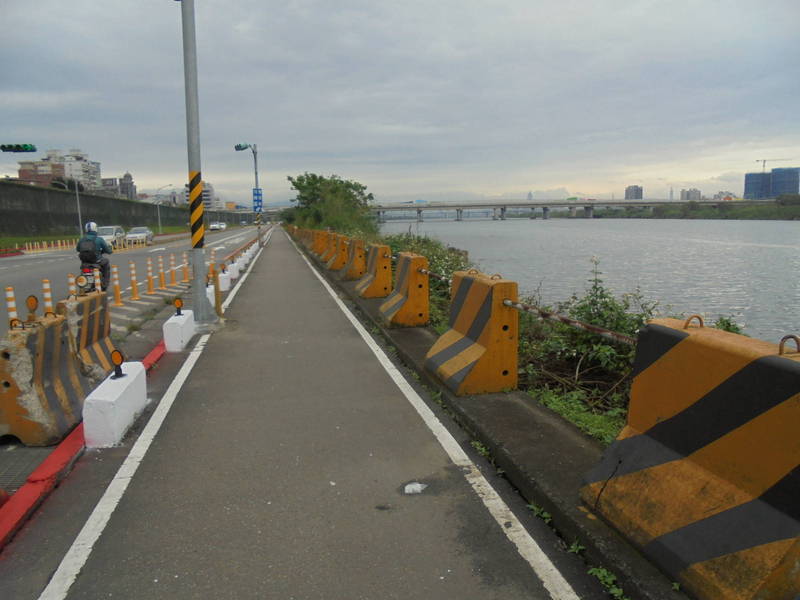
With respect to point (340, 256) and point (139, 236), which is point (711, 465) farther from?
point (139, 236)

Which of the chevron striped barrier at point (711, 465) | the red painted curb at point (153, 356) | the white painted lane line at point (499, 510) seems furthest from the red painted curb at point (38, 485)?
the chevron striped barrier at point (711, 465)

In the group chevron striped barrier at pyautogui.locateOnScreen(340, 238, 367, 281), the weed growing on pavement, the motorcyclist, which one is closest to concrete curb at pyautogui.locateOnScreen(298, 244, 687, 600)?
the weed growing on pavement

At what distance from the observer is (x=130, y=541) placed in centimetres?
349

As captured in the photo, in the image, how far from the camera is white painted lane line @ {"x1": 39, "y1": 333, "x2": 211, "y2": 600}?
10.1ft

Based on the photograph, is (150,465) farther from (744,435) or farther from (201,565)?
(744,435)

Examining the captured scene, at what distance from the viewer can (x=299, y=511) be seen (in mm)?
3795

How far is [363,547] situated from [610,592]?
1376 millimetres

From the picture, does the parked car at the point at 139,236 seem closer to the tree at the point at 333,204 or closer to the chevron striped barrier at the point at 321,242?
the tree at the point at 333,204

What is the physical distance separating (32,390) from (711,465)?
5.21m

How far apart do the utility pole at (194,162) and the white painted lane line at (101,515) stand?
4.04 metres

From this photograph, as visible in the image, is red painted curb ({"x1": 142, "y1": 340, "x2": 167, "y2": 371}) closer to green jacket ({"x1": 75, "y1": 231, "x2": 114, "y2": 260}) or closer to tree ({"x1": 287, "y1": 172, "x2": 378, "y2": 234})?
green jacket ({"x1": 75, "y1": 231, "x2": 114, "y2": 260})

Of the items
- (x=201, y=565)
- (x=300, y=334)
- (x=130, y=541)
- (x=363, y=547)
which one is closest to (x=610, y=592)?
(x=363, y=547)

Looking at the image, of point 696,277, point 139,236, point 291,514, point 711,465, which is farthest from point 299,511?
point 139,236

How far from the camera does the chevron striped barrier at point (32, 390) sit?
4.90m
